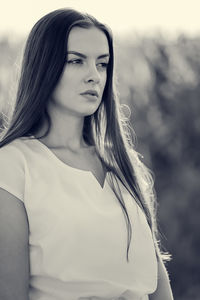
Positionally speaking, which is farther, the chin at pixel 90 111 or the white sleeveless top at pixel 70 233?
the chin at pixel 90 111

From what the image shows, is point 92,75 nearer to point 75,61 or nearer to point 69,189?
point 75,61

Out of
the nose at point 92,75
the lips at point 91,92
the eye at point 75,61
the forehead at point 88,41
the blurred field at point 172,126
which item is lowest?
the blurred field at point 172,126

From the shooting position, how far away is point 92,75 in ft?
7.52

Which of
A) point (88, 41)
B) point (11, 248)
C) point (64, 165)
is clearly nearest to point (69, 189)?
point (64, 165)

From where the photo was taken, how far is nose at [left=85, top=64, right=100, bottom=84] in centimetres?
229

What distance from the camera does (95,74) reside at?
230 cm

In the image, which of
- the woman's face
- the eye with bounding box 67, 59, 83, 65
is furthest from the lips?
the eye with bounding box 67, 59, 83, 65

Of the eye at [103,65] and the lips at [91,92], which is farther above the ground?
the eye at [103,65]

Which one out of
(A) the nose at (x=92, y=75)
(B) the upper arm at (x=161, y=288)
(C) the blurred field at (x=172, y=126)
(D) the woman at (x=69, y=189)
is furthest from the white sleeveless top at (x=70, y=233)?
(C) the blurred field at (x=172, y=126)

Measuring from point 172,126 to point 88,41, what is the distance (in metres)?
3.44

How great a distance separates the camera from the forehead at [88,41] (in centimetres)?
226

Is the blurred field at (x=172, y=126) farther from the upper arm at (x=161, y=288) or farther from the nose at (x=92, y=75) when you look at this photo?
the nose at (x=92, y=75)

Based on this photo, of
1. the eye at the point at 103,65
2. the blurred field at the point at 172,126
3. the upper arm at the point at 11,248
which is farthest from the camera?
Answer: the blurred field at the point at 172,126

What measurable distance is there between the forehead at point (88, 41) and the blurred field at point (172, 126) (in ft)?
10.3
